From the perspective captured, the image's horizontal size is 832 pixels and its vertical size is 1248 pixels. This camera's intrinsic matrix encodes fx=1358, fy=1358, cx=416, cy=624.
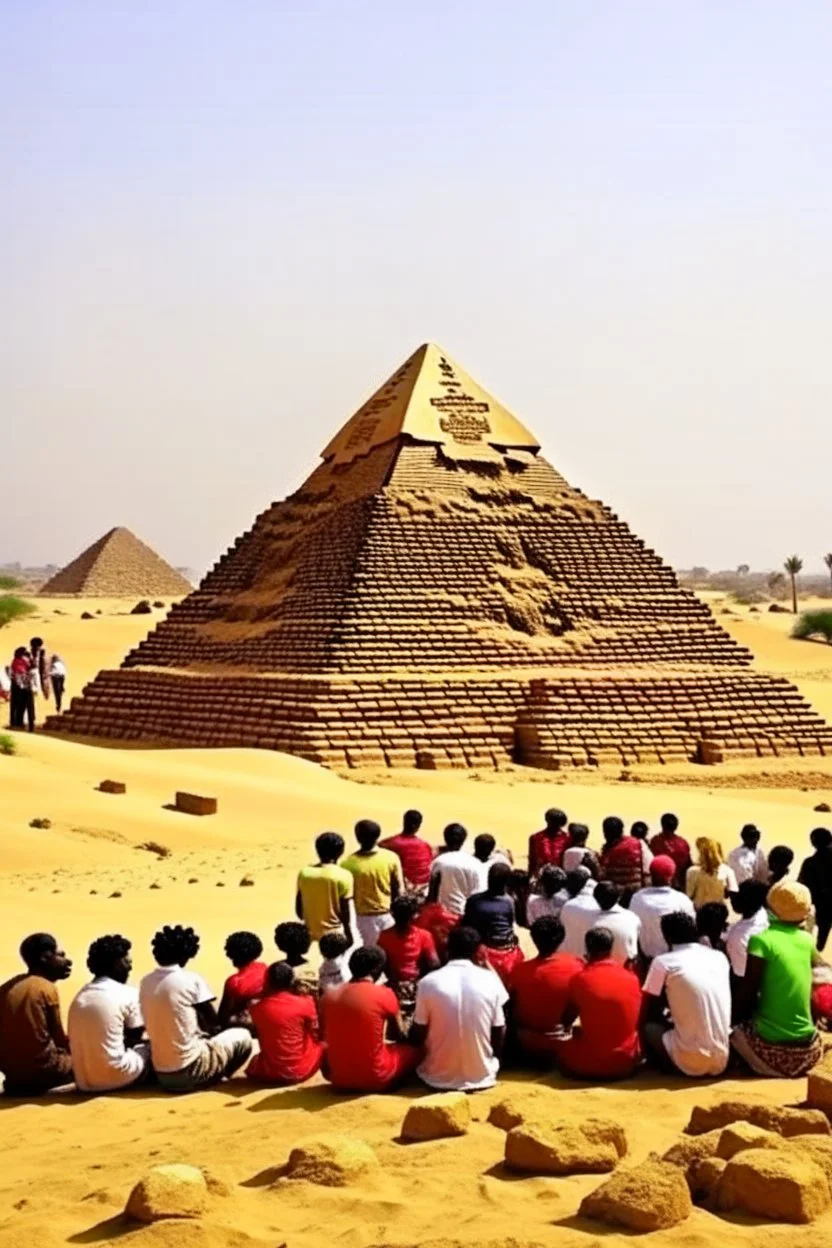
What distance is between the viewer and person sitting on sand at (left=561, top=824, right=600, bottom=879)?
26.8 ft

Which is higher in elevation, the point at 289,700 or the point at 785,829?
the point at 289,700

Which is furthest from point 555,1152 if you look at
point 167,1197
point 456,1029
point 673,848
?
point 673,848

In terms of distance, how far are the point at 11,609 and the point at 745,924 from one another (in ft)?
138

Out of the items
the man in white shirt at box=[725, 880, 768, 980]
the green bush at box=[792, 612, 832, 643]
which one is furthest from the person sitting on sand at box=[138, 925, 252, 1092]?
the green bush at box=[792, 612, 832, 643]

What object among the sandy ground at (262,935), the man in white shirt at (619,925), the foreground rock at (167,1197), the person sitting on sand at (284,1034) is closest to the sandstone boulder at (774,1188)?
the sandy ground at (262,935)

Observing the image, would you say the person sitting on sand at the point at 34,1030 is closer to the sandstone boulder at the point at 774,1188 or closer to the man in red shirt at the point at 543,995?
the man in red shirt at the point at 543,995

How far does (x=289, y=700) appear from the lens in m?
18.4

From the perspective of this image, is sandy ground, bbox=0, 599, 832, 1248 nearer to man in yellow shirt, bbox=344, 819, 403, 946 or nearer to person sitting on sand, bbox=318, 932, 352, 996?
person sitting on sand, bbox=318, 932, 352, 996

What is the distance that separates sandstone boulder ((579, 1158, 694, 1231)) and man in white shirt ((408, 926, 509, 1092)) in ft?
5.29

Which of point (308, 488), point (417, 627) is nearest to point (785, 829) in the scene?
point (417, 627)

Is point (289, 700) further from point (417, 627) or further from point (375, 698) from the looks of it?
point (417, 627)

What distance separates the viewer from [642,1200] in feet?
11.2

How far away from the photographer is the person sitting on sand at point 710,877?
7.47 metres

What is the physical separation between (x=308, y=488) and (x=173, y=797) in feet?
41.0
